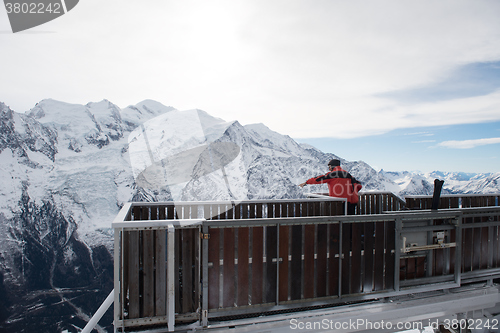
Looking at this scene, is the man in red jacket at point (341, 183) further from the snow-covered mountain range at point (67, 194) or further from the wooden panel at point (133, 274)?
the snow-covered mountain range at point (67, 194)

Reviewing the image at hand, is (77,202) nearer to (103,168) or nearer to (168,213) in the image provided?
(103,168)

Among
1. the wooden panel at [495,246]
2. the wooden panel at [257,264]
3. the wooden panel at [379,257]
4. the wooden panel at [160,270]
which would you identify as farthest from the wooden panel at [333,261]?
the wooden panel at [495,246]

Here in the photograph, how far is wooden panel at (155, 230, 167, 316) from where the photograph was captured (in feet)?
12.9

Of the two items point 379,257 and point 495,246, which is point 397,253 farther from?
point 495,246

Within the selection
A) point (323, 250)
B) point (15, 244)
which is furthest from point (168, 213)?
point (15, 244)

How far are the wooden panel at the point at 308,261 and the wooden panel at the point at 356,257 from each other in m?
0.74

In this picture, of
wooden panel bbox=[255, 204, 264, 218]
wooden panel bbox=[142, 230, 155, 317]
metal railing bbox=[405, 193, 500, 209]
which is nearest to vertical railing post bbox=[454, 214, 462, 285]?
metal railing bbox=[405, 193, 500, 209]

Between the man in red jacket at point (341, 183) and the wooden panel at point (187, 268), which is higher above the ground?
the man in red jacket at point (341, 183)

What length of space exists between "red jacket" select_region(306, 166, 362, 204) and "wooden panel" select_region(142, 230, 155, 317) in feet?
14.1

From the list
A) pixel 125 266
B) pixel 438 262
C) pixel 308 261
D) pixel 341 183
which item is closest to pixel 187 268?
pixel 125 266

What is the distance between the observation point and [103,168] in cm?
13462

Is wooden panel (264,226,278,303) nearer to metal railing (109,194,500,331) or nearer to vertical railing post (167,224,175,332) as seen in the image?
metal railing (109,194,500,331)

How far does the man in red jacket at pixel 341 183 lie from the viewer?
24.0 ft

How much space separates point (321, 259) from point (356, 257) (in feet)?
2.12
